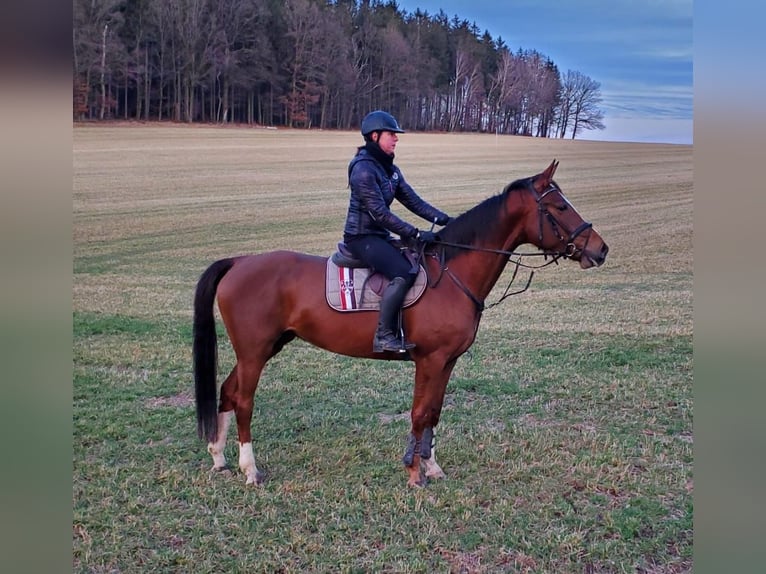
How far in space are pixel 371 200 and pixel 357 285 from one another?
2.22 ft

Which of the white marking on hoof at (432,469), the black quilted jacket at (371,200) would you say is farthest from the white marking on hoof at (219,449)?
the black quilted jacket at (371,200)

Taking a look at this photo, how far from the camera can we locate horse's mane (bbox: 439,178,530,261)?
4.68 m

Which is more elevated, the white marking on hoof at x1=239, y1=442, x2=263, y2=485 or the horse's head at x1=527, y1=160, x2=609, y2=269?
the horse's head at x1=527, y1=160, x2=609, y2=269

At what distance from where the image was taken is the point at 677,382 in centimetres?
699

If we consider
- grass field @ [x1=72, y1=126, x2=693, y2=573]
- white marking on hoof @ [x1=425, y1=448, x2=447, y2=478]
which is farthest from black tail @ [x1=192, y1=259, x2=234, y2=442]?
white marking on hoof @ [x1=425, y1=448, x2=447, y2=478]

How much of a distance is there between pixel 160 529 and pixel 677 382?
5611 millimetres

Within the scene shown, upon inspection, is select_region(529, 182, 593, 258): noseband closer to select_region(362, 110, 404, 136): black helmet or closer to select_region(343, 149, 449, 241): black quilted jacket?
select_region(343, 149, 449, 241): black quilted jacket

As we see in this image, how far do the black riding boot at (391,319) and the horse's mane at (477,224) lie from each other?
19.8 inches

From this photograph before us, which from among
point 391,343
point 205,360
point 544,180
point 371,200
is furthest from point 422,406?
point 544,180

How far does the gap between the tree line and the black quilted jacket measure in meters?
7.80

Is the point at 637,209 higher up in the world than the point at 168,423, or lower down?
higher up
